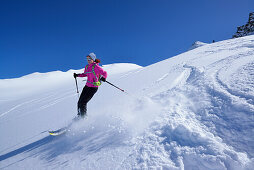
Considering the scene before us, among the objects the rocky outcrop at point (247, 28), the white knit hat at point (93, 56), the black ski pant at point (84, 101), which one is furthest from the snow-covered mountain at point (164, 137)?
the rocky outcrop at point (247, 28)

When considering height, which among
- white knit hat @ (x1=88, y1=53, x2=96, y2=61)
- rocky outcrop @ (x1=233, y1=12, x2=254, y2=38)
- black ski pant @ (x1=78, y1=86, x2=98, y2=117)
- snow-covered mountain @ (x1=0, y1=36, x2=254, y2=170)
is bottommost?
snow-covered mountain @ (x1=0, y1=36, x2=254, y2=170)

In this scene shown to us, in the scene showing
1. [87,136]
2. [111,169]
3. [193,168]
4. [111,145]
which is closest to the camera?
[193,168]

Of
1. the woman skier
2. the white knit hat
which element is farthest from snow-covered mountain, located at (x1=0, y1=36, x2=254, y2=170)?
the white knit hat

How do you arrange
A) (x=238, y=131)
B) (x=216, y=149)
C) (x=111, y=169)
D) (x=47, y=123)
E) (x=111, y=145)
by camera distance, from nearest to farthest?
1. (x=216, y=149)
2. (x=111, y=169)
3. (x=238, y=131)
4. (x=111, y=145)
5. (x=47, y=123)

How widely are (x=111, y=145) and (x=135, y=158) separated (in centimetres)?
69

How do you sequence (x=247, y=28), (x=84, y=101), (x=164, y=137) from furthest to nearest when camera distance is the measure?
(x=247, y=28)
(x=84, y=101)
(x=164, y=137)

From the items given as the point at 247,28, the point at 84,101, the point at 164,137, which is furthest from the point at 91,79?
the point at 247,28

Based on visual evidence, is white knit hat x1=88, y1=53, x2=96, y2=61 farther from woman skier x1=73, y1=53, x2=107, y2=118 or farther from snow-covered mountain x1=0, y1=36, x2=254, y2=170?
snow-covered mountain x1=0, y1=36, x2=254, y2=170

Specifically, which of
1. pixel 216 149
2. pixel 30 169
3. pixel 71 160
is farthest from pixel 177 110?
pixel 30 169

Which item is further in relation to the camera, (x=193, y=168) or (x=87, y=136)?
(x=87, y=136)

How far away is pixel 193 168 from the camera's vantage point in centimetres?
202

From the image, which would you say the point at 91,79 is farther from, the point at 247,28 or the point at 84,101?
the point at 247,28

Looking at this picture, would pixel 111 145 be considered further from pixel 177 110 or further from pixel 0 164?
pixel 0 164

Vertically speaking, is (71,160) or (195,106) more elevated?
(195,106)
